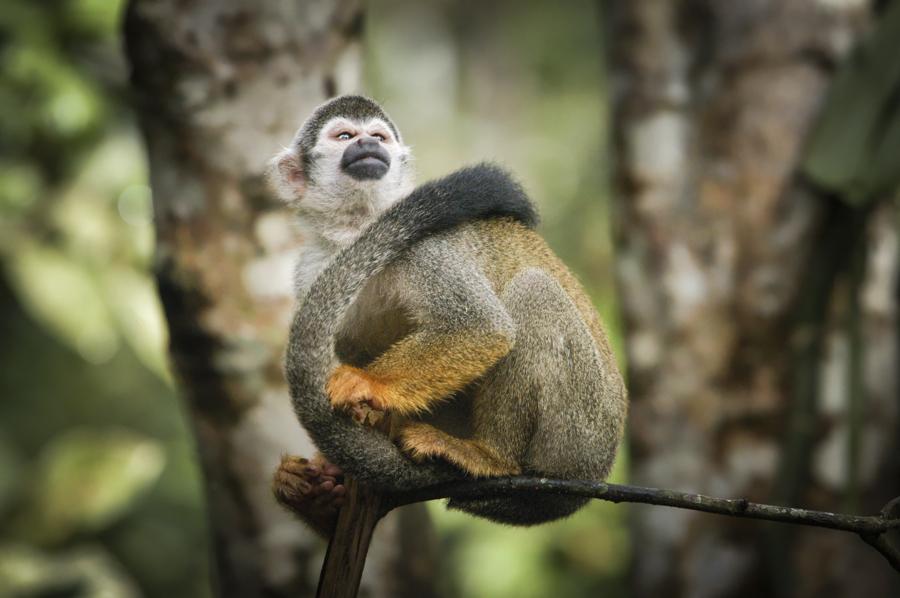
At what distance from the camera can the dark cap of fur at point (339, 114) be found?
1782 mm

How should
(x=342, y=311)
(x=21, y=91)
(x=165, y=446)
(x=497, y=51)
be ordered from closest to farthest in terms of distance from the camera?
(x=342, y=311) → (x=21, y=91) → (x=165, y=446) → (x=497, y=51)

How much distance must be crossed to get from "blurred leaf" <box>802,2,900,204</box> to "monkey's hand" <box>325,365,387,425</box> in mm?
2046

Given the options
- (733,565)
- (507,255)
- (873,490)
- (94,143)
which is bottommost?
(733,565)

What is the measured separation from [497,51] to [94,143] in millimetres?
7672

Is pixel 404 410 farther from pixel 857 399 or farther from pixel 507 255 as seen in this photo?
pixel 857 399

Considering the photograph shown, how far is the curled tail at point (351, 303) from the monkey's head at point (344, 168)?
143 millimetres

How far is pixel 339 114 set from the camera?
182 centimetres

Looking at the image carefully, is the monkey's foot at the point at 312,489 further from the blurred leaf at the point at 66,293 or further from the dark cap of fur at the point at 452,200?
the blurred leaf at the point at 66,293

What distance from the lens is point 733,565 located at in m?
3.57

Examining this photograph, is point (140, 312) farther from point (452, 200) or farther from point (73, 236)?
point (452, 200)

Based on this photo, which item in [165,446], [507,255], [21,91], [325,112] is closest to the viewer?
[325,112]

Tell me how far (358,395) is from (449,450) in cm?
24

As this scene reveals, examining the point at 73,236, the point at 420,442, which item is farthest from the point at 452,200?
the point at 73,236

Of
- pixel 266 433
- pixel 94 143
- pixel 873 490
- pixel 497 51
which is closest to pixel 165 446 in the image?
pixel 94 143
